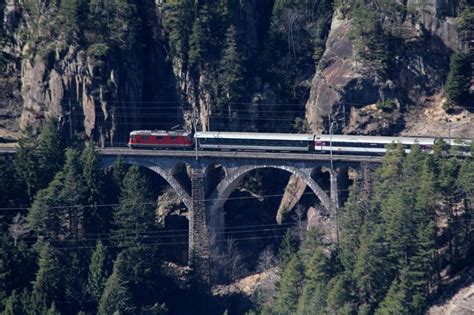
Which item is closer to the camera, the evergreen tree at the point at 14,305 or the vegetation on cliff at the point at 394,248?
the vegetation on cliff at the point at 394,248

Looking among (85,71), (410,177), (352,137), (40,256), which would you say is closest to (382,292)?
(410,177)

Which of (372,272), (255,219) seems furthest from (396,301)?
(255,219)

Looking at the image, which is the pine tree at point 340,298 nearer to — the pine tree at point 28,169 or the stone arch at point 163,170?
the stone arch at point 163,170

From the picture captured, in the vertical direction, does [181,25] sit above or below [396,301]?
above

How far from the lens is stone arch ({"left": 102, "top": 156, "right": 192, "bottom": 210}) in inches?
3866

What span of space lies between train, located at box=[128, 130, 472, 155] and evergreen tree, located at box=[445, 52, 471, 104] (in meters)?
4.29

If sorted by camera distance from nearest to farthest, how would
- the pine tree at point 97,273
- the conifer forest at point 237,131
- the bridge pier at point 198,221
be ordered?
the conifer forest at point 237,131 → the pine tree at point 97,273 → the bridge pier at point 198,221

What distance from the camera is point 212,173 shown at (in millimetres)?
99875

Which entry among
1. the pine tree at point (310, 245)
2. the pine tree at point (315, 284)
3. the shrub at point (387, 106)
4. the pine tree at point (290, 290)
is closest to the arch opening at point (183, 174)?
the pine tree at point (310, 245)

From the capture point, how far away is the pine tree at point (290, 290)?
288 ft

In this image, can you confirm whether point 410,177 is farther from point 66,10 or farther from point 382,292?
point 66,10

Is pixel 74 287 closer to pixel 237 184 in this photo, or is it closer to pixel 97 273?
pixel 97 273

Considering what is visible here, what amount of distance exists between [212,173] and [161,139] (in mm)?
4122

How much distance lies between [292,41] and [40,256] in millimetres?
Answer: 26349
